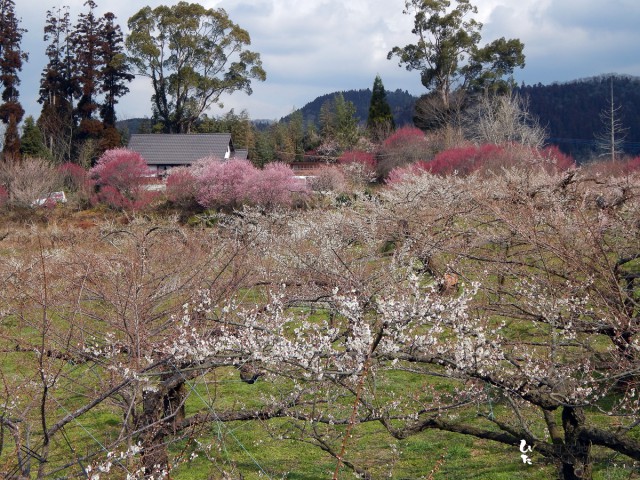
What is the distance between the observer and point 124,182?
24953mm

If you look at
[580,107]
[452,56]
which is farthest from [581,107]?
[452,56]

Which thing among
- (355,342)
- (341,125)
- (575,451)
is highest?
(341,125)

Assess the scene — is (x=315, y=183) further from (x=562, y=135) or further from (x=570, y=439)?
(x=562, y=135)

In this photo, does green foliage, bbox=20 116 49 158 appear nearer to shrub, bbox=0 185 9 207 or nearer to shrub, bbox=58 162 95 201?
shrub, bbox=58 162 95 201

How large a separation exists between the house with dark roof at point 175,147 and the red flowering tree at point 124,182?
699cm

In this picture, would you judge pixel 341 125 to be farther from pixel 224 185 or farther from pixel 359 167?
pixel 224 185

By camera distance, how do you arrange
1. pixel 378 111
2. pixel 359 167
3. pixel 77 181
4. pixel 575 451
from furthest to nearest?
pixel 378 111, pixel 359 167, pixel 77 181, pixel 575 451

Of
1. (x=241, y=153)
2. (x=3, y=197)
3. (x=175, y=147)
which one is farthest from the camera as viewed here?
(x=241, y=153)

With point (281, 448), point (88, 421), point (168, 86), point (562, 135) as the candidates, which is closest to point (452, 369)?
point (281, 448)

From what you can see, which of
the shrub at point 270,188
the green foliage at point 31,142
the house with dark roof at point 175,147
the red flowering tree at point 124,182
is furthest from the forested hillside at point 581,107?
the green foliage at point 31,142

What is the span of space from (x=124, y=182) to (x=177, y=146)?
8.83m

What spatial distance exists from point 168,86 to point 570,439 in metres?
33.8

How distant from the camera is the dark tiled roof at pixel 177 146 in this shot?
3266cm

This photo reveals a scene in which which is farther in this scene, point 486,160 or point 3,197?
point 3,197
